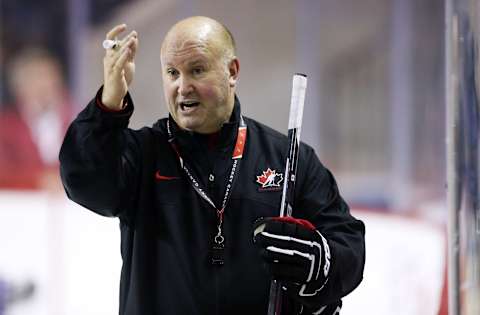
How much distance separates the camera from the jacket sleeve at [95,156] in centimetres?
151

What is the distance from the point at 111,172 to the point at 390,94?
223cm

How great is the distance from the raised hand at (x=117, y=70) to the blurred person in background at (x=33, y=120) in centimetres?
219

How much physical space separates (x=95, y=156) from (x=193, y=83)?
0.24 metres

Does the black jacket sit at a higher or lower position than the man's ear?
lower

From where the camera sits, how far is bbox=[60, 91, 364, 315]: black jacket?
5.30 ft

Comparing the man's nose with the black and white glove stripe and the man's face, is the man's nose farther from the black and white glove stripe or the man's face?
the black and white glove stripe

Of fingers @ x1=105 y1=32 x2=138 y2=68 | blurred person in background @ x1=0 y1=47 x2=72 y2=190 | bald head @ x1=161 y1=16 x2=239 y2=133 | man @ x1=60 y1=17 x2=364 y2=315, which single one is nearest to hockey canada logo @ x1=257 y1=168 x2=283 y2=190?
man @ x1=60 y1=17 x2=364 y2=315

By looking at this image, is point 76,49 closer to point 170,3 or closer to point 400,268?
point 170,3

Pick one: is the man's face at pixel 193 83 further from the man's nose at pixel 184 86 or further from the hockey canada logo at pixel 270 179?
the hockey canada logo at pixel 270 179

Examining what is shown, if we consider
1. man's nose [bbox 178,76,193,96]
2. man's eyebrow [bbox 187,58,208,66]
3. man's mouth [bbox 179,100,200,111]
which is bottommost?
man's mouth [bbox 179,100,200,111]

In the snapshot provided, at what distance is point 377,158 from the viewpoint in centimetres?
362

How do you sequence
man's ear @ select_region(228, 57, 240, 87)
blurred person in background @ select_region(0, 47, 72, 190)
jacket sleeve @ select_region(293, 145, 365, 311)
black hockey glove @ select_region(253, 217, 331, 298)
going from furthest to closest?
blurred person in background @ select_region(0, 47, 72, 190), man's ear @ select_region(228, 57, 240, 87), jacket sleeve @ select_region(293, 145, 365, 311), black hockey glove @ select_region(253, 217, 331, 298)

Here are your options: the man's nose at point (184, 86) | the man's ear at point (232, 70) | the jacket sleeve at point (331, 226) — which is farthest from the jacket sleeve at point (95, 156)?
the jacket sleeve at point (331, 226)

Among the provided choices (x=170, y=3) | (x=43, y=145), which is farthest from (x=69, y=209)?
(x=170, y=3)
